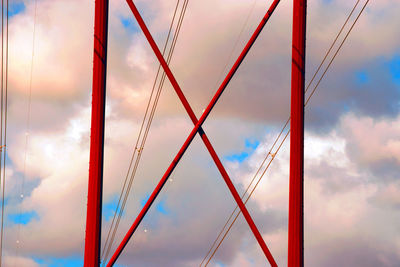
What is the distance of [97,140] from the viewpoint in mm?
39281

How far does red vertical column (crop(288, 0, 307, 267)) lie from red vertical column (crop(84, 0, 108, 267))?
6817mm

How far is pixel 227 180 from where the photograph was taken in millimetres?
39562

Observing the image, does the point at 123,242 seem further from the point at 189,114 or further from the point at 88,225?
the point at 189,114

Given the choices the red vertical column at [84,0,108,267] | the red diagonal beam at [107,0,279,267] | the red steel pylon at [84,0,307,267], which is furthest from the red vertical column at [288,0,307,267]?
the red vertical column at [84,0,108,267]

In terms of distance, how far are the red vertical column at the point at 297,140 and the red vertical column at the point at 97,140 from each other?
22.4 ft

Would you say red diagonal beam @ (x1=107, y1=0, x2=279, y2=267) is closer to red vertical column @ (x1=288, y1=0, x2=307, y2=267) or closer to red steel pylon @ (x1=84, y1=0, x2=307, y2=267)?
red steel pylon @ (x1=84, y1=0, x2=307, y2=267)

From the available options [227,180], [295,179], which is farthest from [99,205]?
[295,179]

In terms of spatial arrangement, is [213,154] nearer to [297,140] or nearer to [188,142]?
[188,142]

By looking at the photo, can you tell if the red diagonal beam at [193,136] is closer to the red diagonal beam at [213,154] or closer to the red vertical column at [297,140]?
the red diagonal beam at [213,154]

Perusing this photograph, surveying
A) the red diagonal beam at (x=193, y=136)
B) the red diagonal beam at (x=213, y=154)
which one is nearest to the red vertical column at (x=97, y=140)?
the red diagonal beam at (x=193, y=136)

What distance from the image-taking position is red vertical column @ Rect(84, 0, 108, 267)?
3853 cm

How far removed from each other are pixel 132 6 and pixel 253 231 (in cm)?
925

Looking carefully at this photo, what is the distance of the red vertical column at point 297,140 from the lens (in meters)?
39.7

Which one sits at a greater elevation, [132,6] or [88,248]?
[132,6]
